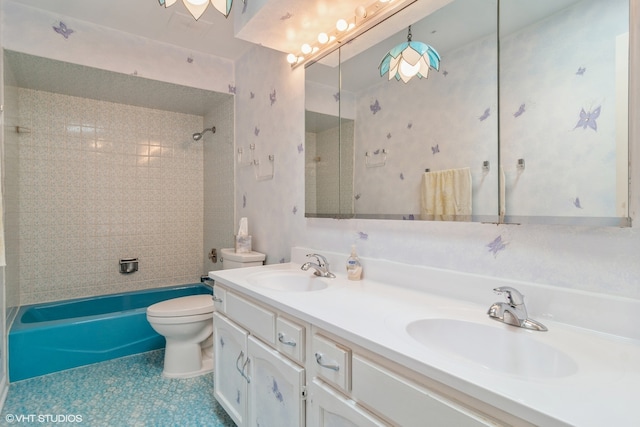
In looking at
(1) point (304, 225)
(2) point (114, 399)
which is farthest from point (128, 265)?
(1) point (304, 225)

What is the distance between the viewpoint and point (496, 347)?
2.85 feet

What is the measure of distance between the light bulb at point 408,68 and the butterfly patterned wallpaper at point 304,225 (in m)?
0.32

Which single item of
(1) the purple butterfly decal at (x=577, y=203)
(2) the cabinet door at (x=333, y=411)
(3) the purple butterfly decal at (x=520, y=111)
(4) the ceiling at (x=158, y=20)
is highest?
(4) the ceiling at (x=158, y=20)

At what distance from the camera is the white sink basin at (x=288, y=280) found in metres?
1.55

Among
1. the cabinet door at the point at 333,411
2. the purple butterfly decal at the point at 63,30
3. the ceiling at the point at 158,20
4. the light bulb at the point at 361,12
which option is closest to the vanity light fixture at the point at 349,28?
the light bulb at the point at 361,12

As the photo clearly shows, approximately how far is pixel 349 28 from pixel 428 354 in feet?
4.90

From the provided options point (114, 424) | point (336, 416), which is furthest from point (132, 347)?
point (336, 416)

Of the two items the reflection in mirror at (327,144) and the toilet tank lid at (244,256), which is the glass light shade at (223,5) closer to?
the reflection in mirror at (327,144)

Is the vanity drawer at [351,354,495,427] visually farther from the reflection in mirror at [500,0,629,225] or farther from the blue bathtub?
the blue bathtub

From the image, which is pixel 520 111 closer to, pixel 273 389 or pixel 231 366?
pixel 273 389

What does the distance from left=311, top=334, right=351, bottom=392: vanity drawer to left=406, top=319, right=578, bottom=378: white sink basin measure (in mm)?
191

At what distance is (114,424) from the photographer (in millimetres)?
1590

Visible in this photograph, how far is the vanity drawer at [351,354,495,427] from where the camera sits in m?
0.62

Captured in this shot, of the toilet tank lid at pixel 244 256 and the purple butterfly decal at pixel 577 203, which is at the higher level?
the purple butterfly decal at pixel 577 203
